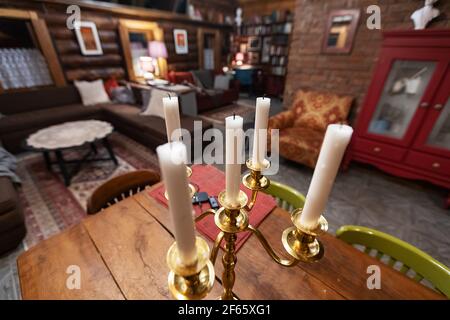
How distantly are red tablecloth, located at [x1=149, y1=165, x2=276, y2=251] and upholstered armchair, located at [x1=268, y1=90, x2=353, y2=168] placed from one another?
4.25ft

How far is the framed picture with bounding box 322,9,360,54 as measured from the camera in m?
2.33

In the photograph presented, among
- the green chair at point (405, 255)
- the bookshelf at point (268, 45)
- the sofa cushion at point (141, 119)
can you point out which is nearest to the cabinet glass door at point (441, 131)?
the green chair at point (405, 255)

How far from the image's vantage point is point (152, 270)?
72cm

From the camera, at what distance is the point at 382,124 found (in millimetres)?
2264

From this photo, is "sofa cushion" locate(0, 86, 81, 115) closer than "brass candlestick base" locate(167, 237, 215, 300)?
No

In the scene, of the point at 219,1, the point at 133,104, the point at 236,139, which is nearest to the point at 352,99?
the point at 236,139

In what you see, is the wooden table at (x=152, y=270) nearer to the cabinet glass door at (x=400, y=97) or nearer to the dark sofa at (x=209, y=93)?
the cabinet glass door at (x=400, y=97)

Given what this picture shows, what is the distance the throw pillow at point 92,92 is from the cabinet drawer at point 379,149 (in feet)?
14.1

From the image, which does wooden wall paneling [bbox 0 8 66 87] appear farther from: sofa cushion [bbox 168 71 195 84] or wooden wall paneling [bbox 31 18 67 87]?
sofa cushion [bbox 168 71 195 84]

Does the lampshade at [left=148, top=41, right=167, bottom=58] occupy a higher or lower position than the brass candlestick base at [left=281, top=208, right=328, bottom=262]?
higher

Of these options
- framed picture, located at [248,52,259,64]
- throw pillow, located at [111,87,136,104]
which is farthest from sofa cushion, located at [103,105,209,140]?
framed picture, located at [248,52,259,64]

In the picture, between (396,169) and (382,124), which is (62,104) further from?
(396,169)

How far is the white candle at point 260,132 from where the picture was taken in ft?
1.63
